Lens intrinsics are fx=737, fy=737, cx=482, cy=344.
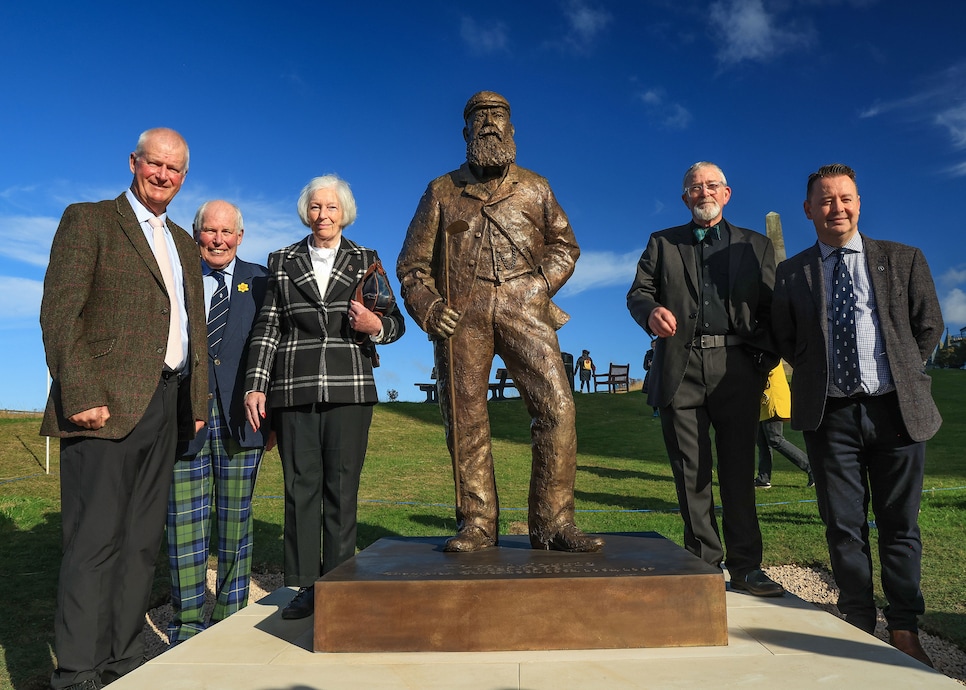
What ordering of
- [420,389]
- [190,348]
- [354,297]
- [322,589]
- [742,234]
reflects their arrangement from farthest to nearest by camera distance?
[420,389] → [742,234] → [354,297] → [190,348] → [322,589]

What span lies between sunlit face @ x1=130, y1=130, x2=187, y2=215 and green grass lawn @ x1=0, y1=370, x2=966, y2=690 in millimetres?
2716

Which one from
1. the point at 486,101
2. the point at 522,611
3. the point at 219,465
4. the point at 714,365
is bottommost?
the point at 522,611

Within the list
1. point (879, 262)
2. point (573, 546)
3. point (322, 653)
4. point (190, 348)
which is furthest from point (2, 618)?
point (879, 262)

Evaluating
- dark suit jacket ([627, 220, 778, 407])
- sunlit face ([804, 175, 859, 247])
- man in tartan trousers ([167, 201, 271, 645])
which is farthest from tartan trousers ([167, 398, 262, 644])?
sunlit face ([804, 175, 859, 247])

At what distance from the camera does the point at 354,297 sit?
4215 millimetres

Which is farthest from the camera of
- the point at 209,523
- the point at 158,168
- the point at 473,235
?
the point at 209,523

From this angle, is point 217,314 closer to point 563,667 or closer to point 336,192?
point 336,192

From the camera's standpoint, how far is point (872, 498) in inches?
157

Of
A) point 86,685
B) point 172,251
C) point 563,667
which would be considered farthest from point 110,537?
point 563,667

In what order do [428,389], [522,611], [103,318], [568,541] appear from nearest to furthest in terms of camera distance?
1. [522,611]
2. [103,318]
3. [568,541]
4. [428,389]

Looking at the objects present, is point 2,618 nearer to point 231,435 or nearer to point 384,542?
point 231,435

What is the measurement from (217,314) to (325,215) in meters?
0.95

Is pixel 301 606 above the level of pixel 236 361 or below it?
below

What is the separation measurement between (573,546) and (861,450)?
1.64m
